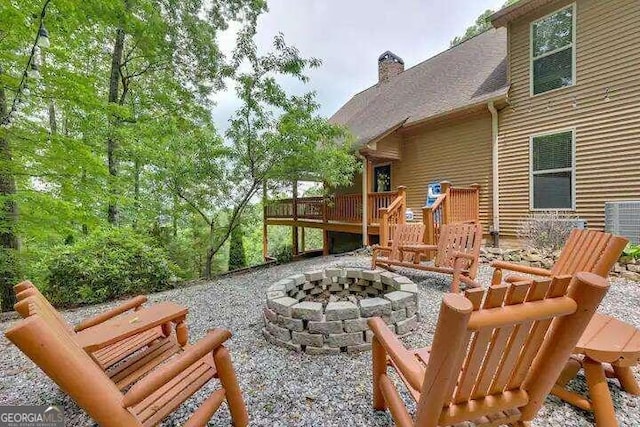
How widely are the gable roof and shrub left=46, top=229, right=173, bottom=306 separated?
5.60m

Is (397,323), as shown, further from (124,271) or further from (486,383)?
(124,271)

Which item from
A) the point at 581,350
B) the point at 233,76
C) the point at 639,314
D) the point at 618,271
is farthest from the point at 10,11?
the point at 618,271

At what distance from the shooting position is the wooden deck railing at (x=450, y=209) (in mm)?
5904

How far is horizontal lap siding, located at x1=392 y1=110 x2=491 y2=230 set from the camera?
742 centimetres

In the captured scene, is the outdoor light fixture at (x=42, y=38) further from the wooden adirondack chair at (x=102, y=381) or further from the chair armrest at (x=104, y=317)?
the wooden adirondack chair at (x=102, y=381)

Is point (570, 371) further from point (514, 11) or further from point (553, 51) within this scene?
point (514, 11)

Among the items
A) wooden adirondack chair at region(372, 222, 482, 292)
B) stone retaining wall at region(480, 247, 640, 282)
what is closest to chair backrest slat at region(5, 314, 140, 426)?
wooden adirondack chair at region(372, 222, 482, 292)

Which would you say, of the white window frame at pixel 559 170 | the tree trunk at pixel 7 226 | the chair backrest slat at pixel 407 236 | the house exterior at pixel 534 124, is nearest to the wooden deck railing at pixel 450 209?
the house exterior at pixel 534 124

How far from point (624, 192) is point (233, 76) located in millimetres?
7844

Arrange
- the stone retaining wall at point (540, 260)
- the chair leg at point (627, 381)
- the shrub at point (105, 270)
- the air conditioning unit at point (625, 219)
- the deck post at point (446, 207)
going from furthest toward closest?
the deck post at point (446, 207), the air conditioning unit at point (625, 219), the shrub at point (105, 270), the stone retaining wall at point (540, 260), the chair leg at point (627, 381)

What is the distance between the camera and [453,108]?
751 centimetres

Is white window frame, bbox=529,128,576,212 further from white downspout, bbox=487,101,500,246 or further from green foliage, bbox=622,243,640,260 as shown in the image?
green foliage, bbox=622,243,640,260

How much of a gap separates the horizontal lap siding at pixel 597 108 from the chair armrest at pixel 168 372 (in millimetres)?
7296

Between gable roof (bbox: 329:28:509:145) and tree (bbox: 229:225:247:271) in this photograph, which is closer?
gable roof (bbox: 329:28:509:145)
